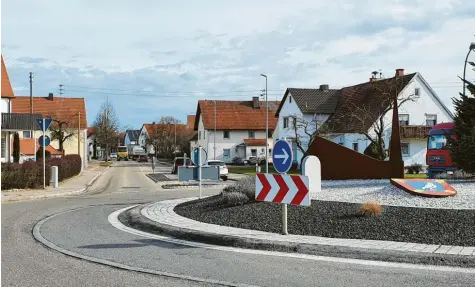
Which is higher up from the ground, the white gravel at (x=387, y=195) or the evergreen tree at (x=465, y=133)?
the evergreen tree at (x=465, y=133)

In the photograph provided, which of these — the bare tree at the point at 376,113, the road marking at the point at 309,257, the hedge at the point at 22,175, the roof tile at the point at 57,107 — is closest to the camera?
the road marking at the point at 309,257

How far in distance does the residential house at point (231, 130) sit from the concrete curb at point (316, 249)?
62861 mm

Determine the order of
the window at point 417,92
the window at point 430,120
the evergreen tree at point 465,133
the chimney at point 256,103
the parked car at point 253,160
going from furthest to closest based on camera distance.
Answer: the chimney at point 256,103 → the parked car at point 253,160 → the window at point 430,120 → the window at point 417,92 → the evergreen tree at point 465,133

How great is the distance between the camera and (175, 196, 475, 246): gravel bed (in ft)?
30.9

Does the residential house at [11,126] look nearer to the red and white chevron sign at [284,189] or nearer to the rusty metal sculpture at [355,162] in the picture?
the rusty metal sculpture at [355,162]

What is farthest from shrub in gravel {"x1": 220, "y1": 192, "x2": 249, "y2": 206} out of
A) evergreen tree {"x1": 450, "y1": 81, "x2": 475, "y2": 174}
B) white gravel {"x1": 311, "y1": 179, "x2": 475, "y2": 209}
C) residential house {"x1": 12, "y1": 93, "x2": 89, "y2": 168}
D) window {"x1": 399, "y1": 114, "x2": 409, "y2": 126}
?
residential house {"x1": 12, "y1": 93, "x2": 89, "y2": 168}

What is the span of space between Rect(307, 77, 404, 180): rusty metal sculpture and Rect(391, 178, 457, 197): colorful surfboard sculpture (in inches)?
99.7

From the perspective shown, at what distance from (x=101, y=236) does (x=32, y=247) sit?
5.34ft

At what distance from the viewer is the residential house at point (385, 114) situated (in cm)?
4691

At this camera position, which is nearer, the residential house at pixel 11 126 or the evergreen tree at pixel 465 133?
the evergreen tree at pixel 465 133

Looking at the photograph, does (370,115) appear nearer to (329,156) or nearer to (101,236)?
(329,156)

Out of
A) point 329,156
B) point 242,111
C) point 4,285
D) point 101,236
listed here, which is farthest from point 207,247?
point 242,111

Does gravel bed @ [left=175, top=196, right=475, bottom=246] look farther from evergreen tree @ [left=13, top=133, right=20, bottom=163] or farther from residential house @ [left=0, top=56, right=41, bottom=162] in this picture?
evergreen tree @ [left=13, top=133, right=20, bottom=163]

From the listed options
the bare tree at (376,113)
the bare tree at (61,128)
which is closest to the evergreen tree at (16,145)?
the bare tree at (61,128)
